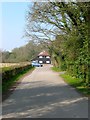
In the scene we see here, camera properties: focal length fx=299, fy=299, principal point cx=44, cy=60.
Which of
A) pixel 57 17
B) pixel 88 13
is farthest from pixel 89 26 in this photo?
pixel 57 17

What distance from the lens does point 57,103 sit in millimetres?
12656

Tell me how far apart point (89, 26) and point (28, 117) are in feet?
31.8

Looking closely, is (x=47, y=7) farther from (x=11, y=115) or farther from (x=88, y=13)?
(x=11, y=115)

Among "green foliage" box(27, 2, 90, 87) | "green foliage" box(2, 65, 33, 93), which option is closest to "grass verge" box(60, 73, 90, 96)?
"green foliage" box(27, 2, 90, 87)

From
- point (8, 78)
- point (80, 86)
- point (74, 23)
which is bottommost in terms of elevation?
point (80, 86)

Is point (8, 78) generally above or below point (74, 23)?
below

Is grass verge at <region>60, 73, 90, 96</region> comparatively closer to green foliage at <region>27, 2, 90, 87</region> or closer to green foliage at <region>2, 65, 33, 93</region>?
green foliage at <region>27, 2, 90, 87</region>

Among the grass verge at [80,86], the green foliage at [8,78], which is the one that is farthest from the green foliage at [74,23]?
the green foliage at [8,78]

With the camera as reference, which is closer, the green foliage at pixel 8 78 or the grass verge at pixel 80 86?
the grass verge at pixel 80 86

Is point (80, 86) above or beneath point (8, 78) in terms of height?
beneath

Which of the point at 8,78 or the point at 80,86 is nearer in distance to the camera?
the point at 80,86

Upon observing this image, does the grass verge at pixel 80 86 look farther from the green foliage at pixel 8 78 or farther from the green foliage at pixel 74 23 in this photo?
the green foliage at pixel 8 78

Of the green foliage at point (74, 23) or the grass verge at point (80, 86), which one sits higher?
the green foliage at point (74, 23)

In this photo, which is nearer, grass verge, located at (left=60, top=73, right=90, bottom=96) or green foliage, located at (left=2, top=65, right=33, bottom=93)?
grass verge, located at (left=60, top=73, right=90, bottom=96)
